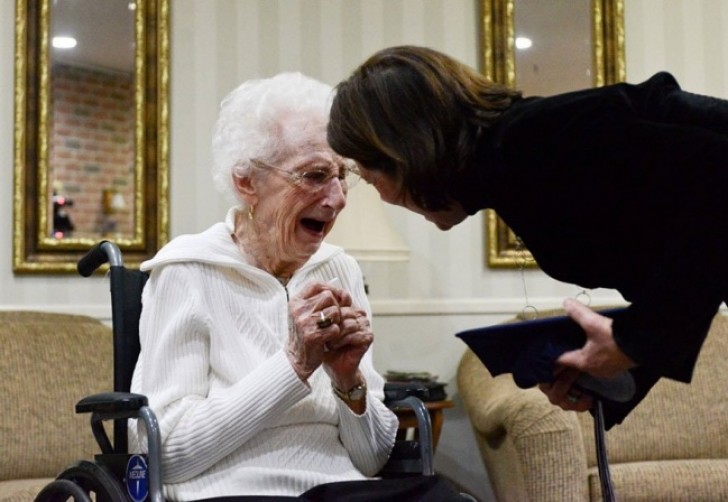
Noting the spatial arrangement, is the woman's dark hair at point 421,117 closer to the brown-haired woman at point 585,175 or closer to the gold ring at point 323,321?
the brown-haired woman at point 585,175

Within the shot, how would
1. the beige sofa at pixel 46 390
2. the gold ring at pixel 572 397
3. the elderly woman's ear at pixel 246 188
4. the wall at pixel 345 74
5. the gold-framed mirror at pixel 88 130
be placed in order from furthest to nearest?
the wall at pixel 345 74
the gold-framed mirror at pixel 88 130
the beige sofa at pixel 46 390
the elderly woman's ear at pixel 246 188
the gold ring at pixel 572 397

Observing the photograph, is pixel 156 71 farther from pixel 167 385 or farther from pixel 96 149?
pixel 167 385

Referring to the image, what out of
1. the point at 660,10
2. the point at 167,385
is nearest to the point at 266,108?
the point at 167,385

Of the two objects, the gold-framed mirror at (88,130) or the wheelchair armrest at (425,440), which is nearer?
the wheelchair armrest at (425,440)

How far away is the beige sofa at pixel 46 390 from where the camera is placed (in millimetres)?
3176

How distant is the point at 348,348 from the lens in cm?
207

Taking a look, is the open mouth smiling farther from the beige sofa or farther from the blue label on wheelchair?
the beige sofa

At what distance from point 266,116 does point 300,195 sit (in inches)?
7.8

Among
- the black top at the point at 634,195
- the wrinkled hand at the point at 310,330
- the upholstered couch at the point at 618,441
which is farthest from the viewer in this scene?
the upholstered couch at the point at 618,441

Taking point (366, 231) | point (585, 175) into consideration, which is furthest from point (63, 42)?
point (585, 175)

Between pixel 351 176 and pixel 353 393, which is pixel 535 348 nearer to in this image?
pixel 353 393

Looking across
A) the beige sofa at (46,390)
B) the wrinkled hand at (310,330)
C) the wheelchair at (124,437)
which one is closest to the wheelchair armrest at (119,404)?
the wheelchair at (124,437)

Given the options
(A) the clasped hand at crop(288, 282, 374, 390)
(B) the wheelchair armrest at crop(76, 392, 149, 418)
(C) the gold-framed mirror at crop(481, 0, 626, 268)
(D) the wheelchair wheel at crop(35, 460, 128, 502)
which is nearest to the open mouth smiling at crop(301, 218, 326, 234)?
(A) the clasped hand at crop(288, 282, 374, 390)

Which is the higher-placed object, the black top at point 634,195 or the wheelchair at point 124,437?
the black top at point 634,195
